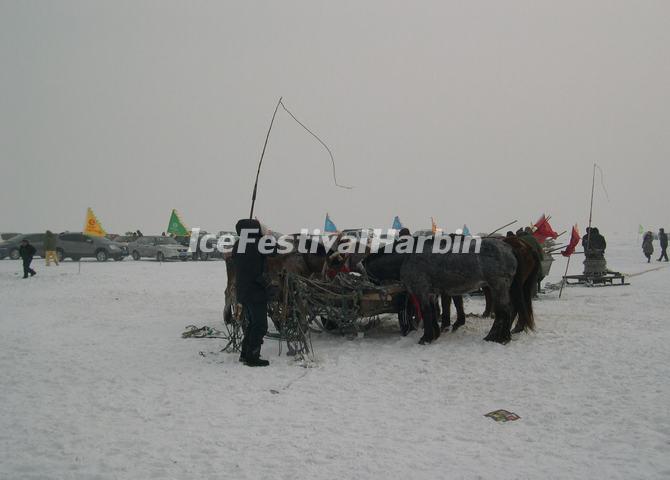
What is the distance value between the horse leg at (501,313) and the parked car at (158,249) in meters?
26.5

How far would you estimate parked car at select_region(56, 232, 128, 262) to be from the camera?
93.6ft

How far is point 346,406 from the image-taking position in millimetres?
4984

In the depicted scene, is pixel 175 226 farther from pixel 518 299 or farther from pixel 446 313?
pixel 518 299

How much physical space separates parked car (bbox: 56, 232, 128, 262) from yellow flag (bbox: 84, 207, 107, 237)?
324 cm

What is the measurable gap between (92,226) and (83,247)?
3.67 metres

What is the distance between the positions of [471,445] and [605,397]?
1.83 meters

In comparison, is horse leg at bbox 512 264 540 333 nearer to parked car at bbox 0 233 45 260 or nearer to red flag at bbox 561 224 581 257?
red flag at bbox 561 224 581 257

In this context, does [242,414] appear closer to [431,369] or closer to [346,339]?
[431,369]

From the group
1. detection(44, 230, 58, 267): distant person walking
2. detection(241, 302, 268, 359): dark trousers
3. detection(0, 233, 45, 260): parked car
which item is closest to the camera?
detection(241, 302, 268, 359): dark trousers

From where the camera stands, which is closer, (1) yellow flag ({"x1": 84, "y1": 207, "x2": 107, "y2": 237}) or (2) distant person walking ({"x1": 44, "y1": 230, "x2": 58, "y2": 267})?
(2) distant person walking ({"x1": 44, "y1": 230, "x2": 58, "y2": 267})

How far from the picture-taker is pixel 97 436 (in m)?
4.20

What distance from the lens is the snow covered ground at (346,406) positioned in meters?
3.69

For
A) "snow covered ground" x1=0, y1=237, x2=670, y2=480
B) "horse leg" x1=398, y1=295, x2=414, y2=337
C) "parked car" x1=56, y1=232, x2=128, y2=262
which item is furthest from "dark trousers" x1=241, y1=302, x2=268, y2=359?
"parked car" x1=56, y1=232, x2=128, y2=262

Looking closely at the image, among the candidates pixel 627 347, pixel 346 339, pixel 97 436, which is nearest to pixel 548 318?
pixel 627 347
